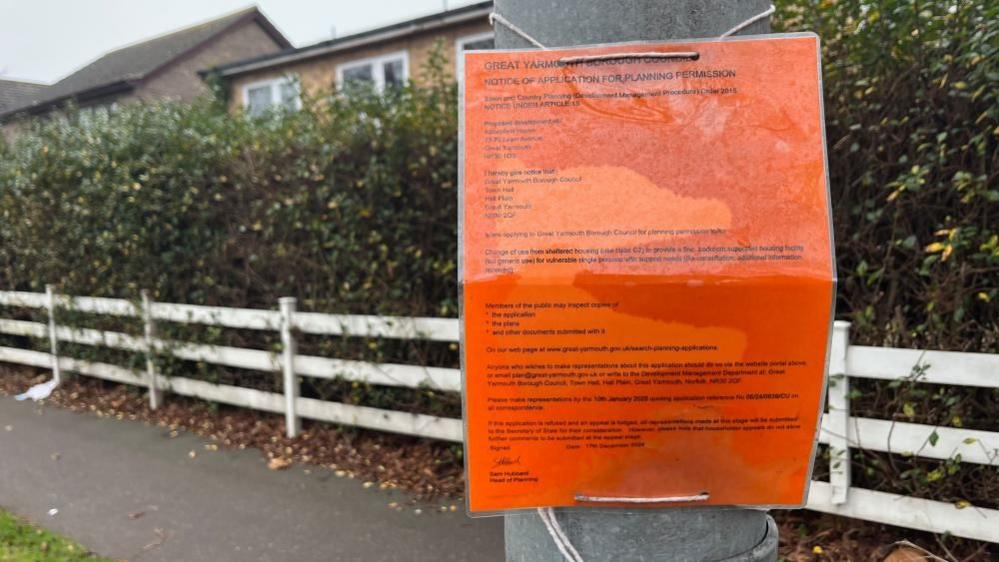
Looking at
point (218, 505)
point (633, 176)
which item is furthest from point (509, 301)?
point (218, 505)

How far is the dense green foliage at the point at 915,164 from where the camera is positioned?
2.96 metres

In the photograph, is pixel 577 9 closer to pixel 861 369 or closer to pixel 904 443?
pixel 861 369

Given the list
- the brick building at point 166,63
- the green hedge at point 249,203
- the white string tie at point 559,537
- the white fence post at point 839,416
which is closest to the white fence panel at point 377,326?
the green hedge at point 249,203

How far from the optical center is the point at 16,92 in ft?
98.2

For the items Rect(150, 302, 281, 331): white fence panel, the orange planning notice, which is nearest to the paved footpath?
Rect(150, 302, 281, 331): white fence panel

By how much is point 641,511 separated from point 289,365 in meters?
4.60

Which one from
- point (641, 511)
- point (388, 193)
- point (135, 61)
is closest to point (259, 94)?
point (135, 61)

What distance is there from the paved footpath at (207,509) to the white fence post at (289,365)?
0.41 metres

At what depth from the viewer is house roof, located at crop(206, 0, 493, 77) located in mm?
13498

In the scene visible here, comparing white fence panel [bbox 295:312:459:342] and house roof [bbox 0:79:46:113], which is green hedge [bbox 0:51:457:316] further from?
house roof [bbox 0:79:46:113]

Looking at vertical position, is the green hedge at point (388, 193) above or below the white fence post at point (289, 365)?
above

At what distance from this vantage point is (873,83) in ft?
10.8
